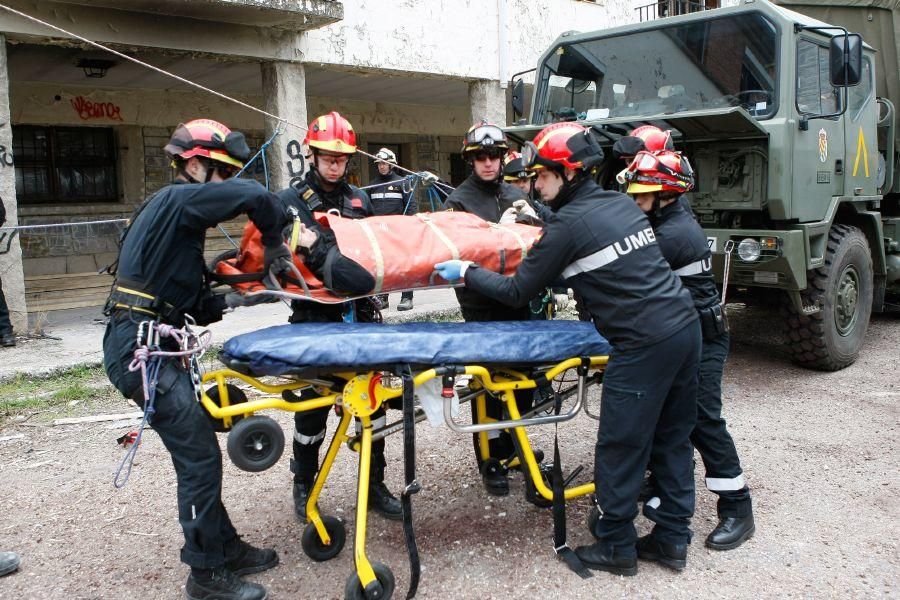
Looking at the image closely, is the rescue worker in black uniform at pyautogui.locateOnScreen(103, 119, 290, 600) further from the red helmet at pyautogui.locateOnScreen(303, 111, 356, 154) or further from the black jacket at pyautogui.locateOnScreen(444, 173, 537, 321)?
the black jacket at pyautogui.locateOnScreen(444, 173, 537, 321)

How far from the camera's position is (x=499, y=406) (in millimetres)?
4059

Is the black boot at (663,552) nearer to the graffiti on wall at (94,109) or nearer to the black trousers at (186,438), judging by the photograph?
the black trousers at (186,438)

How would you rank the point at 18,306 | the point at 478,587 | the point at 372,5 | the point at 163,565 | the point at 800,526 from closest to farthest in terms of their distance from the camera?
the point at 478,587 → the point at 163,565 → the point at 800,526 → the point at 18,306 → the point at 372,5

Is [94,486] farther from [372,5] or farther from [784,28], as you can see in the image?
[372,5]

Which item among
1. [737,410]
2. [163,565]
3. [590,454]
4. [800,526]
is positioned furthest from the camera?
A: [737,410]

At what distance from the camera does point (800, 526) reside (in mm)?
3586

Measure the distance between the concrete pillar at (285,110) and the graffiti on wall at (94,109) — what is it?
3.32 m

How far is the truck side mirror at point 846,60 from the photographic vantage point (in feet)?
→ 17.2

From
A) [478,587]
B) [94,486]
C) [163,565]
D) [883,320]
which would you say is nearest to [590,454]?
[478,587]

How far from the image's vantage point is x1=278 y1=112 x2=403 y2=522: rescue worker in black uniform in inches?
139

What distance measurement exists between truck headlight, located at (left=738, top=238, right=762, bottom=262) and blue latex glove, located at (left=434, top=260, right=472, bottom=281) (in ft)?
9.74

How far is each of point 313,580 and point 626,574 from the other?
1311mm

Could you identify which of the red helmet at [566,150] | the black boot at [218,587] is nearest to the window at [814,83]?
the red helmet at [566,150]

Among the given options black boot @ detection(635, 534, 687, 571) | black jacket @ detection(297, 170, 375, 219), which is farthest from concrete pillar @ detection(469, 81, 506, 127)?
black boot @ detection(635, 534, 687, 571)
